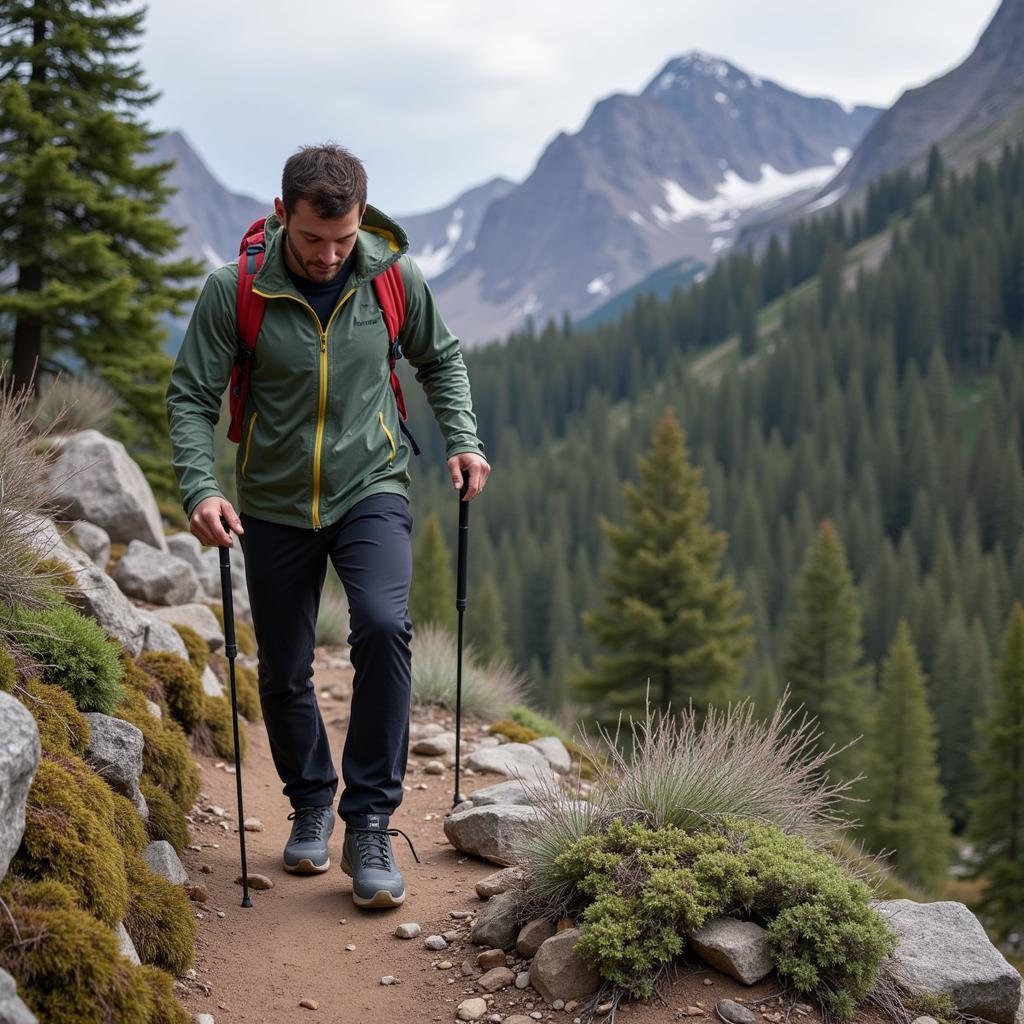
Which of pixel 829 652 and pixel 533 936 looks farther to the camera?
pixel 829 652

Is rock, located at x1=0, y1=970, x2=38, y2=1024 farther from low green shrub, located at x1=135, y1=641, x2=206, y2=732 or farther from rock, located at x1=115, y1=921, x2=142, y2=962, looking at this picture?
low green shrub, located at x1=135, y1=641, x2=206, y2=732

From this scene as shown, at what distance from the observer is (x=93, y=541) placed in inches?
313

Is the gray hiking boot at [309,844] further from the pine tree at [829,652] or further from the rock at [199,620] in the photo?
the pine tree at [829,652]

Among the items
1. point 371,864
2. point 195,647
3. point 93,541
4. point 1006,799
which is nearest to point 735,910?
point 371,864

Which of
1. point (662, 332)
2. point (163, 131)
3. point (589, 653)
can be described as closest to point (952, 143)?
point (662, 332)

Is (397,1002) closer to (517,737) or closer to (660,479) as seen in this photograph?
(517,737)

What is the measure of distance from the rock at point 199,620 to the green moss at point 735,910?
4.48 metres

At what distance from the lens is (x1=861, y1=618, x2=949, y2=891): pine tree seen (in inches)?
1468

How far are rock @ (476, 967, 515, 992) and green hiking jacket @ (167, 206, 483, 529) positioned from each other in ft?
5.83

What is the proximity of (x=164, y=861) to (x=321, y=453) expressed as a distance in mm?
1766

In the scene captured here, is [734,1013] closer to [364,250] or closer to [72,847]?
[72,847]

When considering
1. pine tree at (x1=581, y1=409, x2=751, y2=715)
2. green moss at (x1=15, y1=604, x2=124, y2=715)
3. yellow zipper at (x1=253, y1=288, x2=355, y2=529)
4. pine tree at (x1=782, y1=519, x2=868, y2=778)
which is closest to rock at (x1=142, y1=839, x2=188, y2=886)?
green moss at (x1=15, y1=604, x2=124, y2=715)

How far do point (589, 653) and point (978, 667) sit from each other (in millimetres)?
27376

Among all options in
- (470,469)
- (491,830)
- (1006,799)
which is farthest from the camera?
(1006,799)
